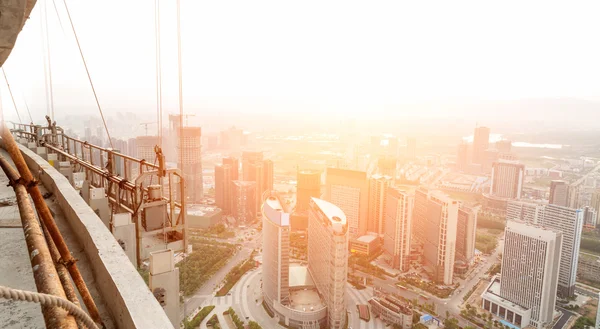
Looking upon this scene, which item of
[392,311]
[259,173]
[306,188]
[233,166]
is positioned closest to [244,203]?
[259,173]

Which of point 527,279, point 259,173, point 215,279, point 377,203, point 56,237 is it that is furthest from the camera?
point 259,173

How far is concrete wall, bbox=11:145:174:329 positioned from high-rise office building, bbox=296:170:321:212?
10.6 m

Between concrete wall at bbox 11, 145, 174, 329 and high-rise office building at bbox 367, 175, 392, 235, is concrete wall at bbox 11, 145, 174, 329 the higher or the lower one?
the higher one

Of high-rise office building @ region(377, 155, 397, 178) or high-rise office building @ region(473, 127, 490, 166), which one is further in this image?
high-rise office building @ region(473, 127, 490, 166)

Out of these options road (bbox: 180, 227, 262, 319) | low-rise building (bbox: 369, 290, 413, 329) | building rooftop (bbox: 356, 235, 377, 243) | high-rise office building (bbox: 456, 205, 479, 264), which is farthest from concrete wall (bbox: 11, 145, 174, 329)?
high-rise office building (bbox: 456, 205, 479, 264)

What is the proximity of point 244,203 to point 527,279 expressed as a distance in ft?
26.6

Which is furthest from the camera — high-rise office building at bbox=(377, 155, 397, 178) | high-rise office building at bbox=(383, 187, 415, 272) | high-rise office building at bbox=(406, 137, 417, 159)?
high-rise office building at bbox=(406, 137, 417, 159)

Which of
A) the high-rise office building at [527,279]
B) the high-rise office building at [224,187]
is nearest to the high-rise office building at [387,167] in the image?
the high-rise office building at [224,187]

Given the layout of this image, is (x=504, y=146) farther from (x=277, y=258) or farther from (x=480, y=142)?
(x=277, y=258)

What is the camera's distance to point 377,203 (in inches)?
418

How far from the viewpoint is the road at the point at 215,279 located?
21.5ft

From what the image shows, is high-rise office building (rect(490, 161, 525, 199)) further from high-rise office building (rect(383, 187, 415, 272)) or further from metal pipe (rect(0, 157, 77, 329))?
metal pipe (rect(0, 157, 77, 329))

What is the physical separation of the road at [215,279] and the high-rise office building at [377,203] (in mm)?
3391

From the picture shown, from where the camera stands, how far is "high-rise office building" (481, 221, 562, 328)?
22.5 feet
